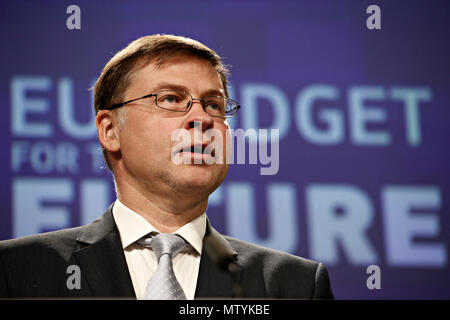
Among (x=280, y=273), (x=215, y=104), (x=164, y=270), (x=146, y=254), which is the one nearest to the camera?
(x=164, y=270)

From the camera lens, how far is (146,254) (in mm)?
1780

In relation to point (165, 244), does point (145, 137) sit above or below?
above

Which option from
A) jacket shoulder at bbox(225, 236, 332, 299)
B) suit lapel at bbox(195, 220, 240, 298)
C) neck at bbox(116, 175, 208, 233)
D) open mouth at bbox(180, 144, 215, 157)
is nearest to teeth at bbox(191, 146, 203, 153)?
open mouth at bbox(180, 144, 215, 157)

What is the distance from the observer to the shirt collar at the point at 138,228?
1.80m

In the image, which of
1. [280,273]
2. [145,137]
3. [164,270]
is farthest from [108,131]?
[280,273]

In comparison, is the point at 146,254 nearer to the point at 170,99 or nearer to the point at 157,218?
the point at 157,218

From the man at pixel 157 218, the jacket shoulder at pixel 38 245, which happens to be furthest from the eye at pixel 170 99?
the jacket shoulder at pixel 38 245

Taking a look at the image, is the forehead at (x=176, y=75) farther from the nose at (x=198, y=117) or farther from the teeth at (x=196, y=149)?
the teeth at (x=196, y=149)

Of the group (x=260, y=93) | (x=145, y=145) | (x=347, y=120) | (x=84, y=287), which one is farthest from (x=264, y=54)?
(x=84, y=287)

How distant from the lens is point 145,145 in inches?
73.5

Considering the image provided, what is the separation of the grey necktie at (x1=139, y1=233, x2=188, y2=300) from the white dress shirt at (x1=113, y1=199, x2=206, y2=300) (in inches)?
1.2

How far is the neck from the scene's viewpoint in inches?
75.0

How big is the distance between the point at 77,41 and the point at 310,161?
49.1 inches

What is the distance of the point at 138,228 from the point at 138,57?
0.61m
